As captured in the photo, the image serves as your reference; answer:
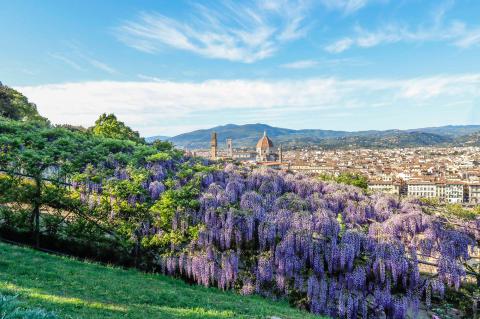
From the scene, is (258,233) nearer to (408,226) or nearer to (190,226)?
(190,226)

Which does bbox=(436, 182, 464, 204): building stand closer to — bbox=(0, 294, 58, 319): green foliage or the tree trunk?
the tree trunk

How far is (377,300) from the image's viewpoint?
31.6 feet

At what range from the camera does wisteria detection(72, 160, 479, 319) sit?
31.7ft

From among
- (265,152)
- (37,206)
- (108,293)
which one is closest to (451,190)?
(265,152)

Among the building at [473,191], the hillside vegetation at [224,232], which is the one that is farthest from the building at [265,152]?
the hillside vegetation at [224,232]

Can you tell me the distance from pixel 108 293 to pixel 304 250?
208 inches

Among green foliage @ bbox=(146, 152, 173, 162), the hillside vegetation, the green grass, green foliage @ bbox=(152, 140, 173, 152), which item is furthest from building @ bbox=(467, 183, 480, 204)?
the green grass

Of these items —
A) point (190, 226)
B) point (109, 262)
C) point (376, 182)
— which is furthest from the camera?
point (376, 182)

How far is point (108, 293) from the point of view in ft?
24.8

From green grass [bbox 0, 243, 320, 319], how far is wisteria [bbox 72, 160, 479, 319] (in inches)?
28.2

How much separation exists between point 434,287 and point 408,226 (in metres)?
2.31

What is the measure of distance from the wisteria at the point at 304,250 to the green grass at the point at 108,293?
716 millimetres

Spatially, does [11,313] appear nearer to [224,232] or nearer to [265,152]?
[224,232]

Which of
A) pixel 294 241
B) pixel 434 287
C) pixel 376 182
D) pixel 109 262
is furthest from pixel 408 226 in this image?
pixel 376 182
